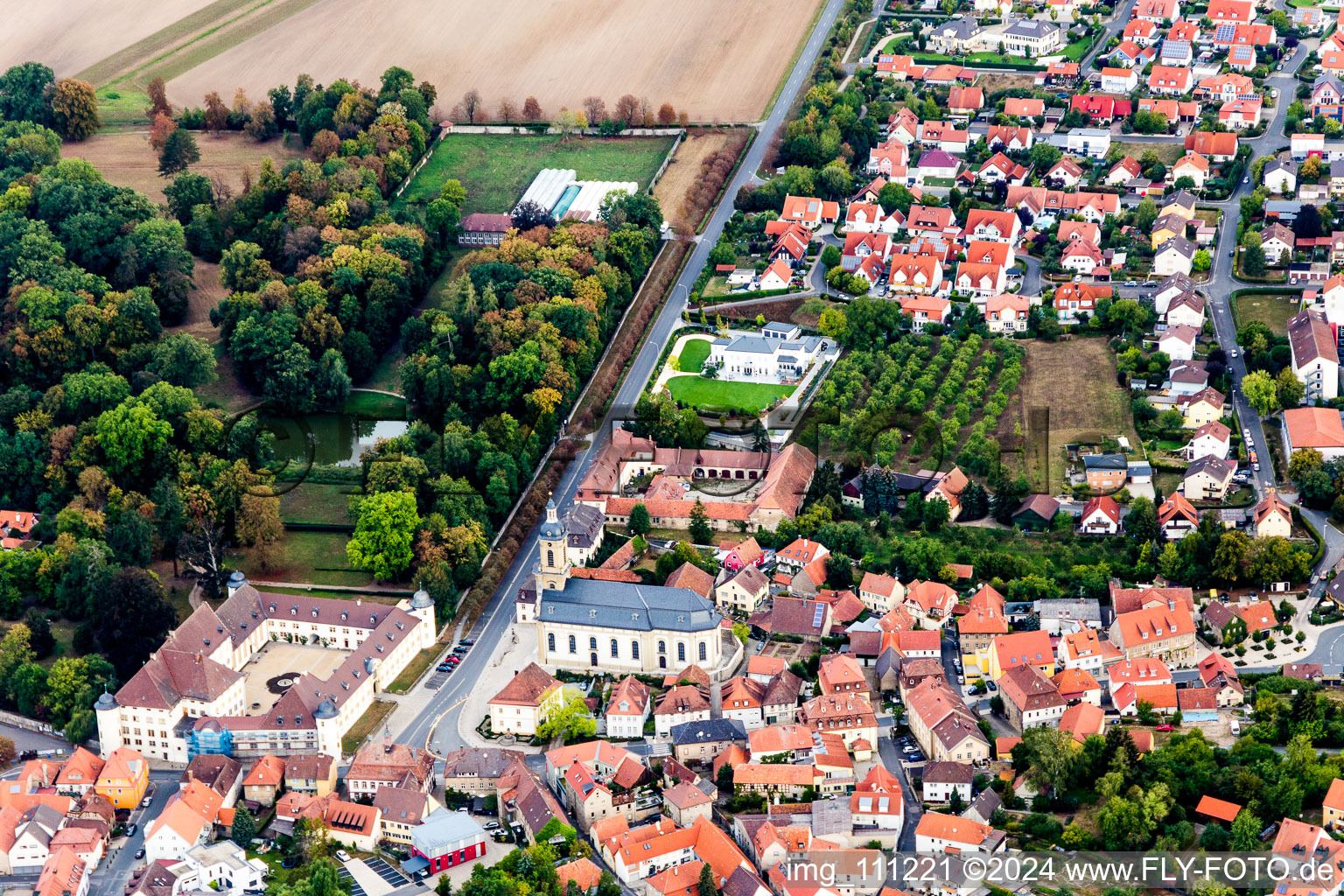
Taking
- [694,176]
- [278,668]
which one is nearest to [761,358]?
[694,176]

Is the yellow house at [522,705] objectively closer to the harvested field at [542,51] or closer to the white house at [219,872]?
the white house at [219,872]

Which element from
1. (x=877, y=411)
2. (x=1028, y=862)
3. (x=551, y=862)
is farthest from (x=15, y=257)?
(x=1028, y=862)

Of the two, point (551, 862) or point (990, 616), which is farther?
point (990, 616)

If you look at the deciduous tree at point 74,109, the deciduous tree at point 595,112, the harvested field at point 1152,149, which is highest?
the deciduous tree at point 74,109

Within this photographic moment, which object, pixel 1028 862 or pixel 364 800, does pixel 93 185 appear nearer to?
pixel 364 800

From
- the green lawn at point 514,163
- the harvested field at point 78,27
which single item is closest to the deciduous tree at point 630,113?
the green lawn at point 514,163

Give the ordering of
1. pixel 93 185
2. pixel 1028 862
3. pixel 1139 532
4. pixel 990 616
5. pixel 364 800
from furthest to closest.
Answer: pixel 93 185 < pixel 1139 532 < pixel 990 616 < pixel 364 800 < pixel 1028 862

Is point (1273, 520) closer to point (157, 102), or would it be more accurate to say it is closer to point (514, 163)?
point (514, 163)
